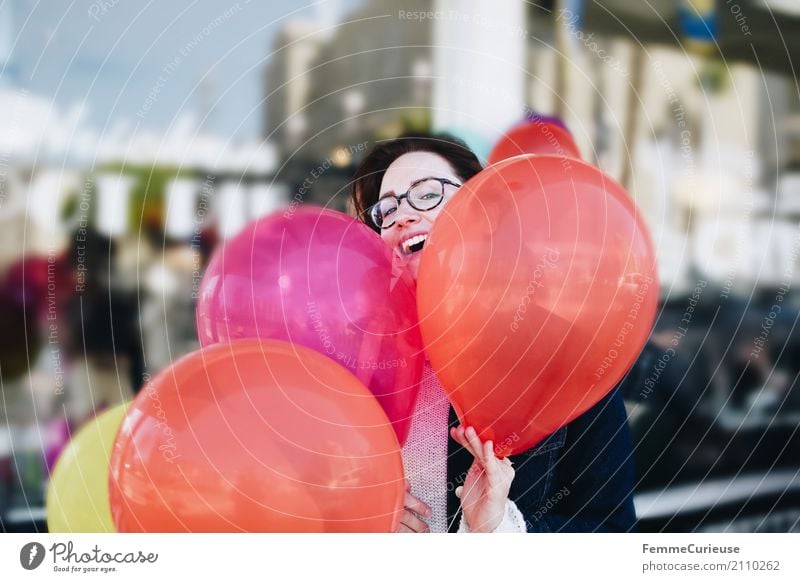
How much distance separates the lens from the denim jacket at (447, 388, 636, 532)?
1.59 m

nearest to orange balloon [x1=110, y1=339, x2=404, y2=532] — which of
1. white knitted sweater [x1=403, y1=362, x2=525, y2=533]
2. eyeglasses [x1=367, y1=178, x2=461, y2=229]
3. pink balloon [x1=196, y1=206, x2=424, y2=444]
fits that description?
pink balloon [x1=196, y1=206, x2=424, y2=444]

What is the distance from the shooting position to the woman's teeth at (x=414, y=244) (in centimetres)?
156

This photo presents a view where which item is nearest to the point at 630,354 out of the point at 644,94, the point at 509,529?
the point at 509,529

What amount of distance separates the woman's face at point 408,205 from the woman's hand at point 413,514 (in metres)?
0.42

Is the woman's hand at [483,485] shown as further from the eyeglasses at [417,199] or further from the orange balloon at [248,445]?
the eyeglasses at [417,199]

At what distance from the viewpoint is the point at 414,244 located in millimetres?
1567

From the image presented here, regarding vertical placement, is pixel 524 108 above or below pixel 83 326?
above

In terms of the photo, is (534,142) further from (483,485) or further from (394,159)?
(483,485)

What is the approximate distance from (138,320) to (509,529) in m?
0.85

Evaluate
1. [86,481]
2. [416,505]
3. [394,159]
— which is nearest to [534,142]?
[394,159]

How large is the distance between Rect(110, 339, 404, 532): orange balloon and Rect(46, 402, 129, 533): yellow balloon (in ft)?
0.61

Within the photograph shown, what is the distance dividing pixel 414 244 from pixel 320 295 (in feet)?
0.89
